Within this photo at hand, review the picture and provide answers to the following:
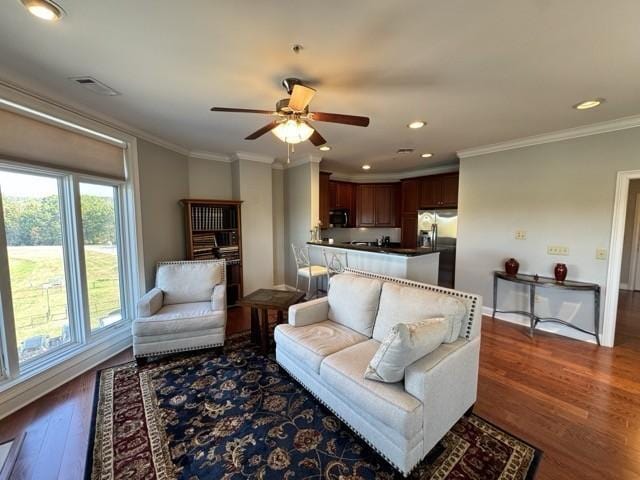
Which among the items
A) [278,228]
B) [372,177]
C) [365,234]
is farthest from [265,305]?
[372,177]

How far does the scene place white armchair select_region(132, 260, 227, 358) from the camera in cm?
263

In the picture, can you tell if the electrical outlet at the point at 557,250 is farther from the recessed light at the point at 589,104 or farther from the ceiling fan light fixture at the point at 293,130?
the ceiling fan light fixture at the point at 293,130

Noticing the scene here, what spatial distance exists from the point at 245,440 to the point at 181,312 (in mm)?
1572

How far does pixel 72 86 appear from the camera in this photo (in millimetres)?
2150

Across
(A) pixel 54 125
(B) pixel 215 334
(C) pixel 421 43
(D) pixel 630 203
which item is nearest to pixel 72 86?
Answer: (A) pixel 54 125

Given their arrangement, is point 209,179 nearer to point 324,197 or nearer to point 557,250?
point 324,197

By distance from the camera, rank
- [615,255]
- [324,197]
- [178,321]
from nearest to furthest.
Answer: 1. [178,321]
2. [615,255]
3. [324,197]

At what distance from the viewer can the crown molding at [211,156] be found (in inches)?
165

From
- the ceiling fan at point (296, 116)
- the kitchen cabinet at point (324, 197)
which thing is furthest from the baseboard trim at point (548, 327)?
the ceiling fan at point (296, 116)

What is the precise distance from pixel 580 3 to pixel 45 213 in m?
4.09

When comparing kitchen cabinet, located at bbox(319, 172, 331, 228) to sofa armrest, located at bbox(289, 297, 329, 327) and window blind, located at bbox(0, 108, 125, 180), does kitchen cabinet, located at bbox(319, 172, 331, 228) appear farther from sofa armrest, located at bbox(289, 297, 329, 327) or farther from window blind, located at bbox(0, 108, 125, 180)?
window blind, located at bbox(0, 108, 125, 180)

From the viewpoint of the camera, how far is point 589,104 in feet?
7.97

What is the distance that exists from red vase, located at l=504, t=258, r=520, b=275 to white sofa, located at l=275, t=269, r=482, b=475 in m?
2.11

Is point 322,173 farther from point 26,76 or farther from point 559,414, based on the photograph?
point 559,414
